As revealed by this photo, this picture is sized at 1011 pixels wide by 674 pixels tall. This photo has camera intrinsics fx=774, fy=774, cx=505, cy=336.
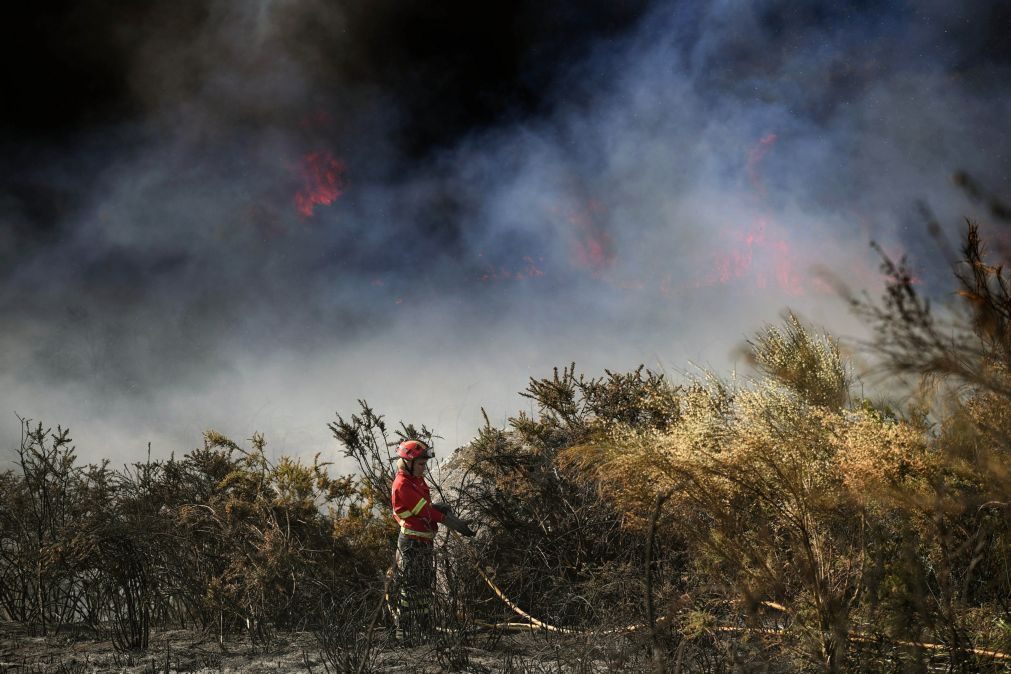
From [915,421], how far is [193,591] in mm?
5634

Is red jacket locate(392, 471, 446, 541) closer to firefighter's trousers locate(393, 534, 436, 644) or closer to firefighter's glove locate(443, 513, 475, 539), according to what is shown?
firefighter's glove locate(443, 513, 475, 539)

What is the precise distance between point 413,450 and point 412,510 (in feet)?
1.59

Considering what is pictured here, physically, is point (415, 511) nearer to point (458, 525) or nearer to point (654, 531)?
point (458, 525)

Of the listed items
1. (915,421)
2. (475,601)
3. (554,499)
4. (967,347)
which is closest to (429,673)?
(475,601)

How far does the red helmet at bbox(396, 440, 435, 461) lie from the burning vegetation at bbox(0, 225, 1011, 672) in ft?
1.52

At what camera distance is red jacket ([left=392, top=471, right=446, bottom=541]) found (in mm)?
6246

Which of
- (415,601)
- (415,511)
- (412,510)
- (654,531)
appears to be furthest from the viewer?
(412,510)

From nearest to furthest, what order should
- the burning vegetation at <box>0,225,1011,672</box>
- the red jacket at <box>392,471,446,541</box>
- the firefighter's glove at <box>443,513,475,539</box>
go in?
the burning vegetation at <box>0,225,1011,672</box> → the firefighter's glove at <box>443,513,475,539</box> → the red jacket at <box>392,471,446,541</box>

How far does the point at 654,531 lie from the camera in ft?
11.4

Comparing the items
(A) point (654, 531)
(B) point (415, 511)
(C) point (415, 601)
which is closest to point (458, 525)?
(B) point (415, 511)

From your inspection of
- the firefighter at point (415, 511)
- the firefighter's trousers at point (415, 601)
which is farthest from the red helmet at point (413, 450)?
the firefighter's trousers at point (415, 601)

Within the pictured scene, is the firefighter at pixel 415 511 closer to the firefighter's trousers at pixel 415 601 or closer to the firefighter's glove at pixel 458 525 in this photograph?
the firefighter's glove at pixel 458 525

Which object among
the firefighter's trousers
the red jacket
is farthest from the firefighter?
the firefighter's trousers

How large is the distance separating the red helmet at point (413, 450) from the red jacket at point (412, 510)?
0.15 m
